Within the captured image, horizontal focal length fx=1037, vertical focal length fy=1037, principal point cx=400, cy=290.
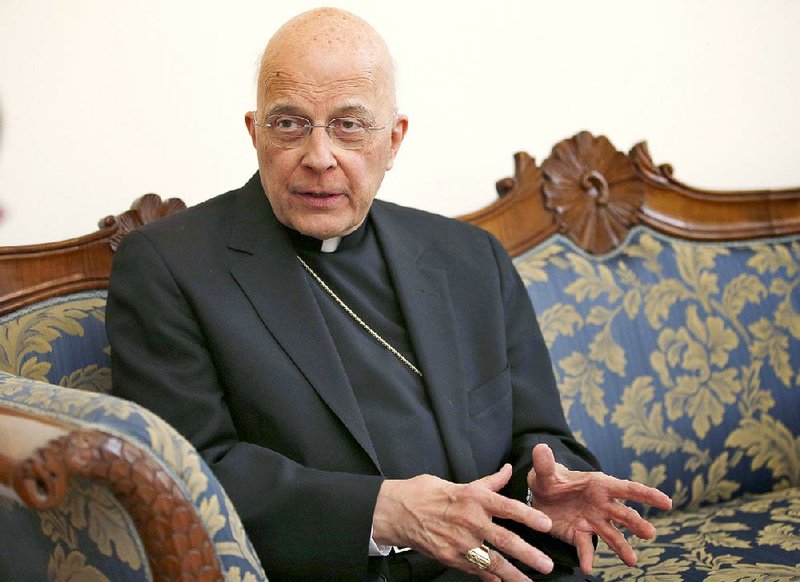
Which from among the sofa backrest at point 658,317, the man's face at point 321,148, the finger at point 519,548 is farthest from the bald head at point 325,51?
the finger at point 519,548

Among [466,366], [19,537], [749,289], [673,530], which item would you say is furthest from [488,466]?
[749,289]

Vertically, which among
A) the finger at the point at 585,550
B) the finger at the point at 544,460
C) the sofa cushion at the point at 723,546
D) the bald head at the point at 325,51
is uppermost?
the bald head at the point at 325,51

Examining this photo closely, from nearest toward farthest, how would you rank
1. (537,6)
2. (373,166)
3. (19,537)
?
(19,537)
(373,166)
(537,6)

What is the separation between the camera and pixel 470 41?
2879 millimetres

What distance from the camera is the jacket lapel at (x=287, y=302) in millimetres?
1883

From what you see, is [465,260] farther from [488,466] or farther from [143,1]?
[143,1]

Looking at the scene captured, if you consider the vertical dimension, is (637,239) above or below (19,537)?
above

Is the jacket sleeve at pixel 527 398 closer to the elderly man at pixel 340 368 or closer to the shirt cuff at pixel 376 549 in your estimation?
the elderly man at pixel 340 368

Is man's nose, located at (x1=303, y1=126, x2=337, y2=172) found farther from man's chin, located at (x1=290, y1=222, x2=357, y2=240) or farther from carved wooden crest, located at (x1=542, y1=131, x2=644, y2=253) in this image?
carved wooden crest, located at (x1=542, y1=131, x2=644, y2=253)

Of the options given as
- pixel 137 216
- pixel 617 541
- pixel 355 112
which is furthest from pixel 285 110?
pixel 617 541

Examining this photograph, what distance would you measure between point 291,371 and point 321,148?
0.42 meters

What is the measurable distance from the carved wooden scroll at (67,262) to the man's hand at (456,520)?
84 centimetres

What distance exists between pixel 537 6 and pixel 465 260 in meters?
1.07

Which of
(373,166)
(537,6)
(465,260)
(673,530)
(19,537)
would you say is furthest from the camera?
(537,6)
